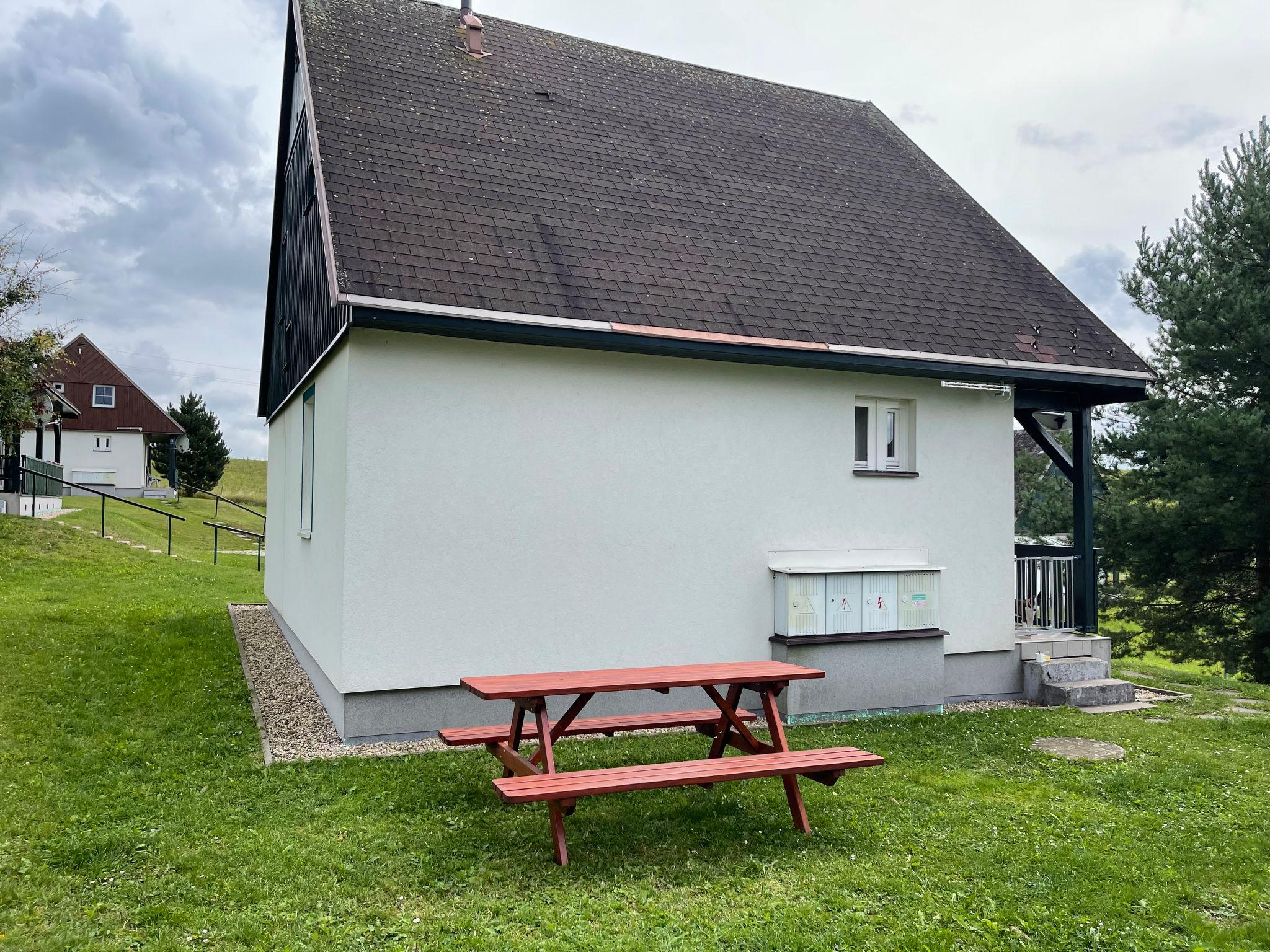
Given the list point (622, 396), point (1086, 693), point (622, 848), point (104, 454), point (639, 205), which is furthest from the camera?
point (104, 454)

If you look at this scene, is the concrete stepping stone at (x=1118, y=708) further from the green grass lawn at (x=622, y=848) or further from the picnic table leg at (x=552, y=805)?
the picnic table leg at (x=552, y=805)

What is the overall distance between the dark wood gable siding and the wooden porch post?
8.06 metres

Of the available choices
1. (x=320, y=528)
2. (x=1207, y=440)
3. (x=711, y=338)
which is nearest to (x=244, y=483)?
(x=320, y=528)

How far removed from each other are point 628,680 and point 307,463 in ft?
19.9

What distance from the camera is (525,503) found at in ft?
25.0

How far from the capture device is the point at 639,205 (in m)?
9.45

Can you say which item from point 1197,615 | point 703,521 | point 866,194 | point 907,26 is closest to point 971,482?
point 703,521

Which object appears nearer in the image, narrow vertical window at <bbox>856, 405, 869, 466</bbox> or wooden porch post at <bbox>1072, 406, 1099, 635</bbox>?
narrow vertical window at <bbox>856, 405, 869, 466</bbox>

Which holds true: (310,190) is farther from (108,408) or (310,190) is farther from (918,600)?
(108,408)

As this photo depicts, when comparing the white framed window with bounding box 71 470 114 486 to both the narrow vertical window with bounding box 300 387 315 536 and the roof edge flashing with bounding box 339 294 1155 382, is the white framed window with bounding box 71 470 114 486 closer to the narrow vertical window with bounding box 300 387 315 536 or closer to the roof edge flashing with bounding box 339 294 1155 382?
the narrow vertical window with bounding box 300 387 315 536

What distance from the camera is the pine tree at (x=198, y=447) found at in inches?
1817

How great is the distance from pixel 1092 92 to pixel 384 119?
9.98 metres

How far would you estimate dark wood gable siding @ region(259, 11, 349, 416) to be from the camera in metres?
8.77

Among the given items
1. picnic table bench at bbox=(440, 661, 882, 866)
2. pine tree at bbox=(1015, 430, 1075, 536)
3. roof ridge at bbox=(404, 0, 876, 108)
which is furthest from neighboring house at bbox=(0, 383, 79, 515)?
pine tree at bbox=(1015, 430, 1075, 536)
